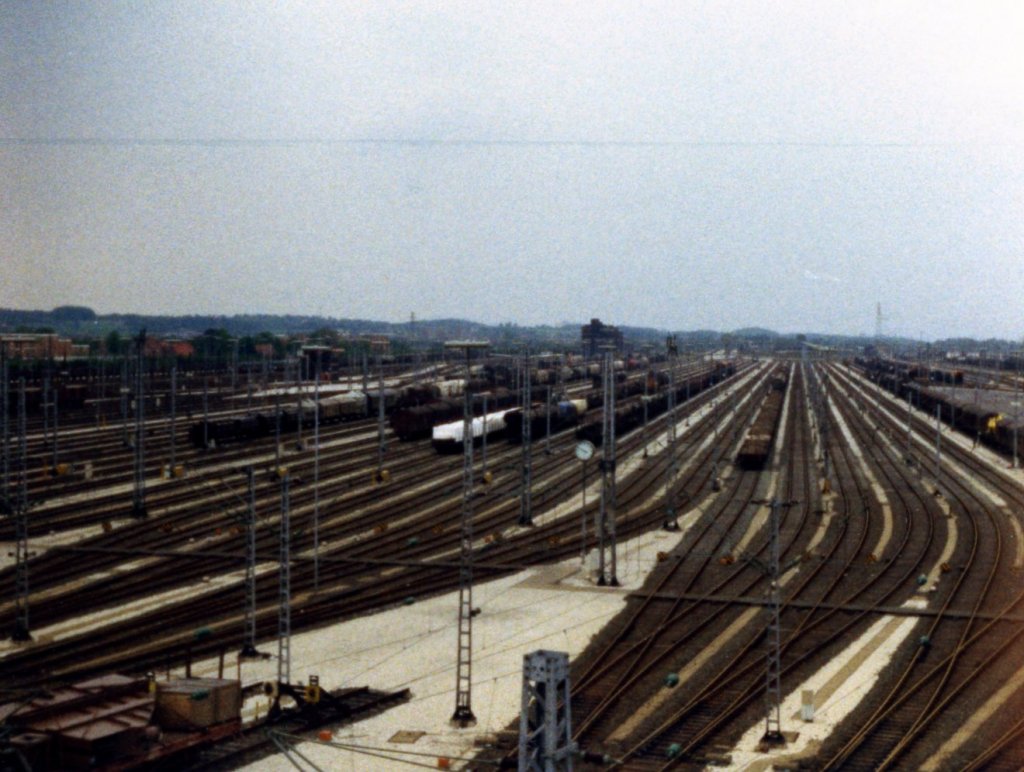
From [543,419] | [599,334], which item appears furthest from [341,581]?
[599,334]

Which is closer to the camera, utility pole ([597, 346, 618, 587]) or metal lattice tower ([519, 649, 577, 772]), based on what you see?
metal lattice tower ([519, 649, 577, 772])

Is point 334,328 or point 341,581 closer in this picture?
point 341,581

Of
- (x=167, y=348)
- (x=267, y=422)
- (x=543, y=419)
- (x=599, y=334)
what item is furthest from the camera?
(x=167, y=348)

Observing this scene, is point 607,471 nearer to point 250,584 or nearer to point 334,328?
point 250,584

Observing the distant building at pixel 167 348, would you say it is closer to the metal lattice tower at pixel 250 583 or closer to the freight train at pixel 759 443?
the freight train at pixel 759 443

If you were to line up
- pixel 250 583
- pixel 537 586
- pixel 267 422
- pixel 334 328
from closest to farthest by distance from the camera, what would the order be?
pixel 250 583 < pixel 537 586 < pixel 267 422 < pixel 334 328

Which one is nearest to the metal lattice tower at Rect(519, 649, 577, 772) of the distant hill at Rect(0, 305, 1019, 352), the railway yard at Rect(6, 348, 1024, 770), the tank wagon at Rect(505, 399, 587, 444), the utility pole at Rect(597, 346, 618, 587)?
the railway yard at Rect(6, 348, 1024, 770)

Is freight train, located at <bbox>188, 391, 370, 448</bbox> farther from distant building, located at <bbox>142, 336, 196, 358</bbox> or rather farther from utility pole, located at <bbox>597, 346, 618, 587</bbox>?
distant building, located at <bbox>142, 336, 196, 358</bbox>

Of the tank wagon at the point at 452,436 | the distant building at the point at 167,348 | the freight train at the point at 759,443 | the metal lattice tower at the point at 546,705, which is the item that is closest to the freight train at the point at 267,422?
the tank wagon at the point at 452,436

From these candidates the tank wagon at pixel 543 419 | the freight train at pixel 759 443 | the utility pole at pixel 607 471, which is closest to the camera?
the utility pole at pixel 607 471
